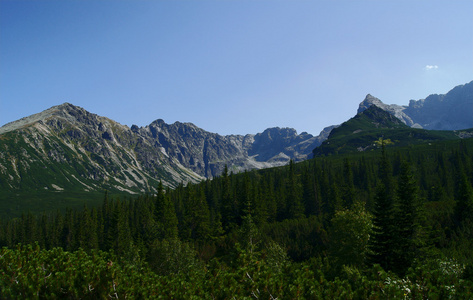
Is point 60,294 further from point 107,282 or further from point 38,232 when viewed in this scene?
point 38,232

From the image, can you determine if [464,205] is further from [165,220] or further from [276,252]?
[165,220]

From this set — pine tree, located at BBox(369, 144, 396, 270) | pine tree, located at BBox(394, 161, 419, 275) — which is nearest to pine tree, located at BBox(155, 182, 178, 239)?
pine tree, located at BBox(369, 144, 396, 270)

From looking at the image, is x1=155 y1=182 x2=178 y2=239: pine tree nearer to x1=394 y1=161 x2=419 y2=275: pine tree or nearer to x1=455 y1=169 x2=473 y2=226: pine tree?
x1=394 y1=161 x2=419 y2=275: pine tree

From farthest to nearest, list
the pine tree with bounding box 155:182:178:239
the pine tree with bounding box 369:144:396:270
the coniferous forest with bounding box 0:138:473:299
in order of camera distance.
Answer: the pine tree with bounding box 155:182:178:239 → the pine tree with bounding box 369:144:396:270 → the coniferous forest with bounding box 0:138:473:299

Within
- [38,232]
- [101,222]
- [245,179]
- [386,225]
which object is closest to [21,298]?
[386,225]

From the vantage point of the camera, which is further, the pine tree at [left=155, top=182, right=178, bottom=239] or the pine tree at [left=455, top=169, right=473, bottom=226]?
the pine tree at [left=155, top=182, right=178, bottom=239]

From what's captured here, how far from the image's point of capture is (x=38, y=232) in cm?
13488

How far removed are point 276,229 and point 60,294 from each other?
77929mm

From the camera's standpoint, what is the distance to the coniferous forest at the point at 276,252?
13.6 m

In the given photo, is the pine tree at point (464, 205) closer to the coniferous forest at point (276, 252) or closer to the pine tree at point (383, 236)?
the coniferous forest at point (276, 252)

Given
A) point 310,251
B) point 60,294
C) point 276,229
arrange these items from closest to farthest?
point 60,294 < point 310,251 < point 276,229

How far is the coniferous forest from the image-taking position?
13633 millimetres

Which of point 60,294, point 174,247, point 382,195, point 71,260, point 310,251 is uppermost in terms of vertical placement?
point 71,260

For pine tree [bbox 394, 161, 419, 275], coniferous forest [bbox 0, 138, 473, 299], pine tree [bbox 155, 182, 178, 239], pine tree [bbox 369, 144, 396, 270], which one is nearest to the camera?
coniferous forest [bbox 0, 138, 473, 299]
